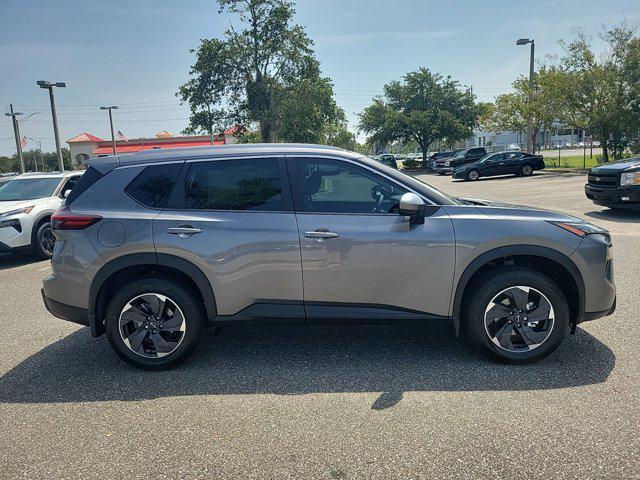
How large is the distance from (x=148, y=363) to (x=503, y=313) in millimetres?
2810

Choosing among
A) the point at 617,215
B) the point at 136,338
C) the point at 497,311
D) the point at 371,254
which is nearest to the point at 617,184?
the point at 617,215

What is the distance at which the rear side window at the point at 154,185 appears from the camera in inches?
151

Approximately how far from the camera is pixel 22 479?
2586 millimetres

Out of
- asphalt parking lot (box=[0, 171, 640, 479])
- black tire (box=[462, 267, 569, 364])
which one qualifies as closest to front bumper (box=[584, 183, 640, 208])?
asphalt parking lot (box=[0, 171, 640, 479])

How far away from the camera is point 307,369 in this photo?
3.80m

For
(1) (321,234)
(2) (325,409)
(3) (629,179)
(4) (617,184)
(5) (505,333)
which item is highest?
(1) (321,234)

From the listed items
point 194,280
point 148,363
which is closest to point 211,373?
point 148,363

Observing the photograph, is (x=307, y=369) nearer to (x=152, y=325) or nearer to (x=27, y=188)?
(x=152, y=325)

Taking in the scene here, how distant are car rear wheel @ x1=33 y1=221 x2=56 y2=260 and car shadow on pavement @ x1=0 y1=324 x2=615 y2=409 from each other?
508 centimetres

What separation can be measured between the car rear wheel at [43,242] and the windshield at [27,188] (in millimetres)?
779

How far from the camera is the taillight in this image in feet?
12.4

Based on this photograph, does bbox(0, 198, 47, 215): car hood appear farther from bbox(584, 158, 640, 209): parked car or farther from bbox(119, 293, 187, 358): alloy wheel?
bbox(584, 158, 640, 209): parked car

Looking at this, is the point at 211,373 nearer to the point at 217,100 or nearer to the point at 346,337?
the point at 346,337

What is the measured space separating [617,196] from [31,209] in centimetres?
1193
